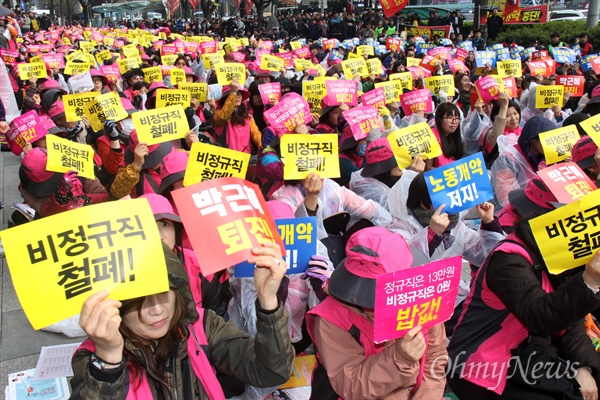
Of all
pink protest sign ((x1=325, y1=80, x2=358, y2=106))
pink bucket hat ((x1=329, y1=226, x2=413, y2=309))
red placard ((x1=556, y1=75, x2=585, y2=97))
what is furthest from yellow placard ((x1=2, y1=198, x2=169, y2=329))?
red placard ((x1=556, y1=75, x2=585, y2=97))

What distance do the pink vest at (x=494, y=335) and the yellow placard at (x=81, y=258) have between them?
4.89ft

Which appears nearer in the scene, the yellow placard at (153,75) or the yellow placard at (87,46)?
the yellow placard at (153,75)

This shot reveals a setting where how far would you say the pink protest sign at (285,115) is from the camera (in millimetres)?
5609

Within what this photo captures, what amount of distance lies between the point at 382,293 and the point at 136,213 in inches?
36.0

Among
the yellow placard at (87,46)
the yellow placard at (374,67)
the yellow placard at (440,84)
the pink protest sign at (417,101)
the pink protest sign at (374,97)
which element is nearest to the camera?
the pink protest sign at (374,97)

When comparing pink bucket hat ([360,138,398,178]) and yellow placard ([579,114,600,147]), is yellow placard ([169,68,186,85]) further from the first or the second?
yellow placard ([579,114,600,147])

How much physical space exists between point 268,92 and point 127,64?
5.45m

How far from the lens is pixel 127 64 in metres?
11.3

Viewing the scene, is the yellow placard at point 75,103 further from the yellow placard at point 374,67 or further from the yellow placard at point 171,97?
the yellow placard at point 374,67

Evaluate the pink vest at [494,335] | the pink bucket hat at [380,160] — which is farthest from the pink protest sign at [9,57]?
the pink vest at [494,335]

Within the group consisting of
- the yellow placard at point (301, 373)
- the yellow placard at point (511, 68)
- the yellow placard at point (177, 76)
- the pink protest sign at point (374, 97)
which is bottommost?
the yellow placard at point (301, 373)

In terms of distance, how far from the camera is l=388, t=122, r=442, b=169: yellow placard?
451cm

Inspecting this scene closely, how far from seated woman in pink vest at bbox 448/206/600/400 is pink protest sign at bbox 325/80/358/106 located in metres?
4.39

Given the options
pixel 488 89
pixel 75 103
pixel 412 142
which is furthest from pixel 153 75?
pixel 412 142
